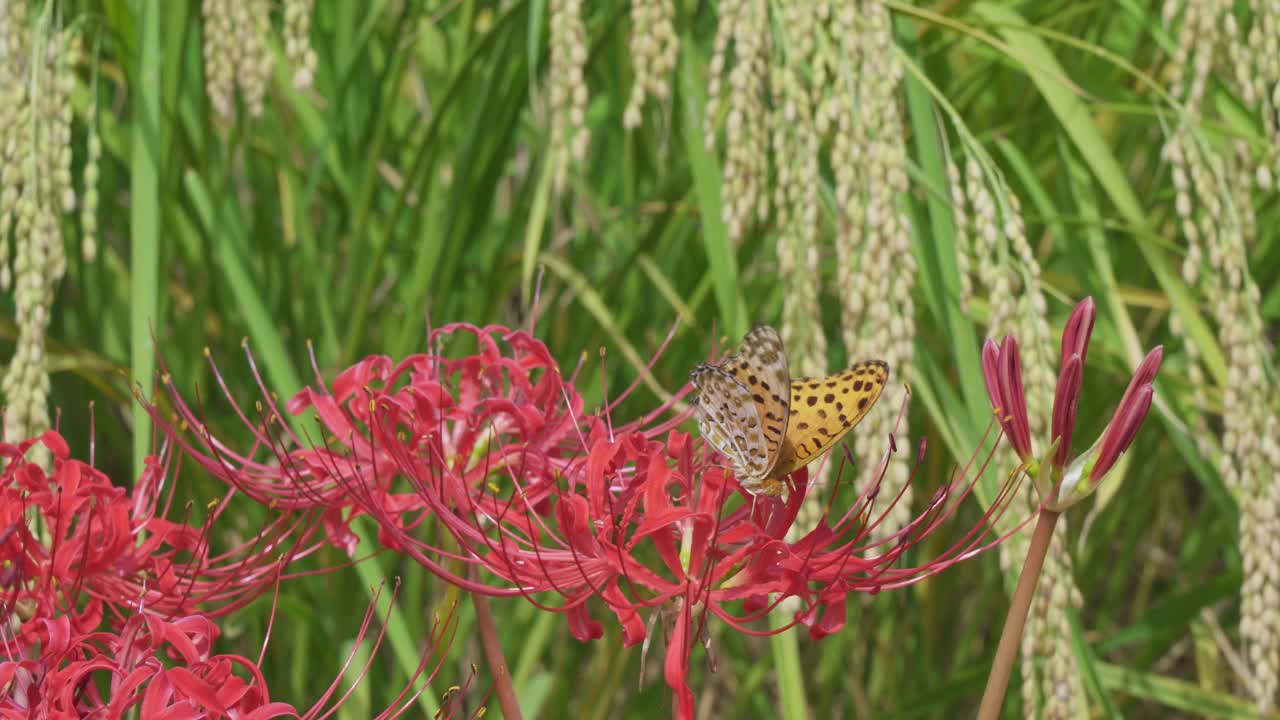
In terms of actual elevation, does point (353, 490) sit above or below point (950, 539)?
above

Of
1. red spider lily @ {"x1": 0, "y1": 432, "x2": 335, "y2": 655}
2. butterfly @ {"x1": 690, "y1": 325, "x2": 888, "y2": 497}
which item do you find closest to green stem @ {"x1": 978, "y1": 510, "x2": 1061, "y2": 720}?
butterfly @ {"x1": 690, "y1": 325, "x2": 888, "y2": 497}

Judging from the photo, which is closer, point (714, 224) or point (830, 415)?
point (830, 415)

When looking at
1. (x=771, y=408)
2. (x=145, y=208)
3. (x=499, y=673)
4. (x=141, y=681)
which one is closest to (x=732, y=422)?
(x=771, y=408)

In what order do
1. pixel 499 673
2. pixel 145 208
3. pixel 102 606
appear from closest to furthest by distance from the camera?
pixel 499 673, pixel 102 606, pixel 145 208

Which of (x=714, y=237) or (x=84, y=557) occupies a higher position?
(x=714, y=237)

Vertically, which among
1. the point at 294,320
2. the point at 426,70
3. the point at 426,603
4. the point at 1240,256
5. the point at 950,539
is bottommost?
the point at 426,603

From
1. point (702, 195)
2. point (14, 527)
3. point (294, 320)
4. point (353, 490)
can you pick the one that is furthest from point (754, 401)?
point (294, 320)

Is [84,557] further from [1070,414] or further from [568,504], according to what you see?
[1070,414]

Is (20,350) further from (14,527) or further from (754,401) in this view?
(754,401)
